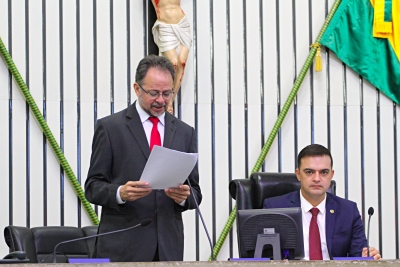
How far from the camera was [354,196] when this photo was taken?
634cm

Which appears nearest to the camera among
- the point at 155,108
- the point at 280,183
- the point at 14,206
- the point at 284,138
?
the point at 155,108

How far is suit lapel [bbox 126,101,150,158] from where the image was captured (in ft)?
11.8

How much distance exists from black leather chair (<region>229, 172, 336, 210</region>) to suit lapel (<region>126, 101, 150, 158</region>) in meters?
0.81

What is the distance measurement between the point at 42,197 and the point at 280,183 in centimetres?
224

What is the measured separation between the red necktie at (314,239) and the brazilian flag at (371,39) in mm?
2351

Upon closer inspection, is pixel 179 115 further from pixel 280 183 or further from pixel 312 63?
pixel 280 183

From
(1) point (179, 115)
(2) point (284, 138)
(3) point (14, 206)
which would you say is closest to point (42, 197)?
(3) point (14, 206)

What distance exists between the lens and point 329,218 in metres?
4.21

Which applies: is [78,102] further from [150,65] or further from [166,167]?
[166,167]

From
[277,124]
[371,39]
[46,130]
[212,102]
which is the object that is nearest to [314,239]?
[277,124]

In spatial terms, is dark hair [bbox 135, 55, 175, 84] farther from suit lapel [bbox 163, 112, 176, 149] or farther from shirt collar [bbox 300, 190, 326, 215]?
shirt collar [bbox 300, 190, 326, 215]

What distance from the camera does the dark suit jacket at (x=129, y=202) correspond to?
3.53m

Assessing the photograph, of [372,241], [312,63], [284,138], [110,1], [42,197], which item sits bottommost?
[372,241]

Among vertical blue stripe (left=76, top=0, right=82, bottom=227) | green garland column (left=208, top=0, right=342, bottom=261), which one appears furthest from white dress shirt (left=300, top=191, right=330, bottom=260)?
vertical blue stripe (left=76, top=0, right=82, bottom=227)
